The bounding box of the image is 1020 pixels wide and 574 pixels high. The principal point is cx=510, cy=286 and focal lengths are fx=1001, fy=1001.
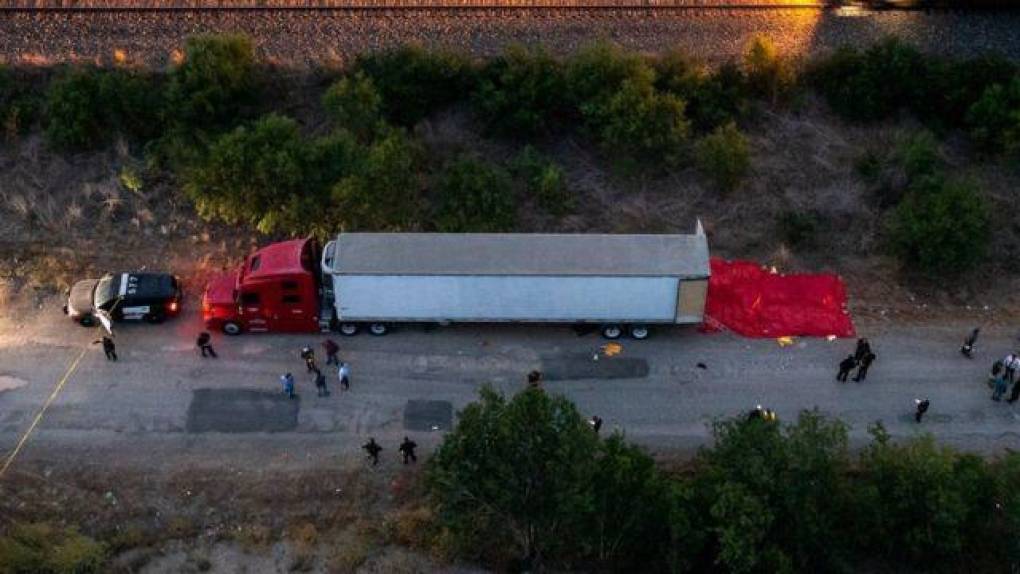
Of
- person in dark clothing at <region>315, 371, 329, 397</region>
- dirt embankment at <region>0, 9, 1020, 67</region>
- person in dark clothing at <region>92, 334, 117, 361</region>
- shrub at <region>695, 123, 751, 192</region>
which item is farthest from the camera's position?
dirt embankment at <region>0, 9, 1020, 67</region>

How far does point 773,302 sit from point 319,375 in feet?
43.9

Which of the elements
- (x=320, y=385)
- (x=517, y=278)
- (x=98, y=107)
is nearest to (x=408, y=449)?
(x=320, y=385)

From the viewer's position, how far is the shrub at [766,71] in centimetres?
3419

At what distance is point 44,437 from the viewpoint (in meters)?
25.6

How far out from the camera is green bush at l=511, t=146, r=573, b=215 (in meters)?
32.2

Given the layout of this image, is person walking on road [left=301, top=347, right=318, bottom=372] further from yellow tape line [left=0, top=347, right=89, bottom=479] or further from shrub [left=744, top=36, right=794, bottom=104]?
shrub [left=744, top=36, right=794, bottom=104]

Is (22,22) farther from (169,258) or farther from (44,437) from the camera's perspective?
(44,437)

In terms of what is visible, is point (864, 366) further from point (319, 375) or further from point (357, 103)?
A: point (357, 103)

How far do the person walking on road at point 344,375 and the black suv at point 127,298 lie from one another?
5.70 meters

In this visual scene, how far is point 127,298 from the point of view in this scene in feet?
93.4

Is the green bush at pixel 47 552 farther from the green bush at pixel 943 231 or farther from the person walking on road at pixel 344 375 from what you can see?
the green bush at pixel 943 231

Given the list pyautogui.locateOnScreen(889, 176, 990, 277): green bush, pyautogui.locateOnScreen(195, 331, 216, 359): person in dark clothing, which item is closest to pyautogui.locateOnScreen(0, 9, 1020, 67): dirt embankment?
pyautogui.locateOnScreen(889, 176, 990, 277): green bush

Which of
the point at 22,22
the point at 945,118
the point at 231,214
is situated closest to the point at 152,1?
the point at 22,22

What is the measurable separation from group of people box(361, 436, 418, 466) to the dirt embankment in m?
15.9
